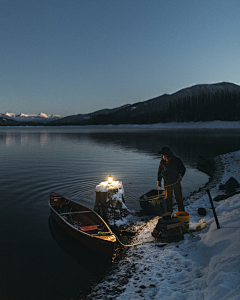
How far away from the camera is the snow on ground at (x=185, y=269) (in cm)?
429

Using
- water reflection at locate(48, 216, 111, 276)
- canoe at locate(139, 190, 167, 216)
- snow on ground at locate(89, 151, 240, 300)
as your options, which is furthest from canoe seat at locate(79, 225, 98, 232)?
canoe at locate(139, 190, 167, 216)

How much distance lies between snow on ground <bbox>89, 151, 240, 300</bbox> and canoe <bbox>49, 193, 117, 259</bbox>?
68cm

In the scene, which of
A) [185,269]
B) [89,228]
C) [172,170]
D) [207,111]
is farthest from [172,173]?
[207,111]

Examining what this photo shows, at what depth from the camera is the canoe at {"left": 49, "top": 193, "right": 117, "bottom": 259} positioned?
6773mm

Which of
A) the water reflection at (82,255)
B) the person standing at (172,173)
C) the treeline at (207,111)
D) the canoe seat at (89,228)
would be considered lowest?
the water reflection at (82,255)

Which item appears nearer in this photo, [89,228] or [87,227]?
[89,228]

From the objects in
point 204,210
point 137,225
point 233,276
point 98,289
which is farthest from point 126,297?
point 204,210

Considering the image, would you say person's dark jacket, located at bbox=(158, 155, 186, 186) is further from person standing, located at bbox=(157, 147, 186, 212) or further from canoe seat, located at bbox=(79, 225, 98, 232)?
canoe seat, located at bbox=(79, 225, 98, 232)

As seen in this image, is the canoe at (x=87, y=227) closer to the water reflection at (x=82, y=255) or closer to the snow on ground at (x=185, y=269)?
the water reflection at (x=82, y=255)

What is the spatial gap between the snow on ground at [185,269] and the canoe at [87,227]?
685 millimetres

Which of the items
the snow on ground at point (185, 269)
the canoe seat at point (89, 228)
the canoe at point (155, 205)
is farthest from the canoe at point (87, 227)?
the canoe at point (155, 205)

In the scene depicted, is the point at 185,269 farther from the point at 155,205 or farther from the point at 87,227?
the point at 155,205

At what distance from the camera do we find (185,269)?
5.25 metres

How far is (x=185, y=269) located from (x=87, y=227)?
13.0 feet
